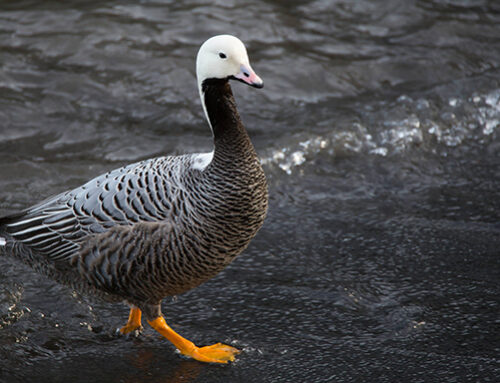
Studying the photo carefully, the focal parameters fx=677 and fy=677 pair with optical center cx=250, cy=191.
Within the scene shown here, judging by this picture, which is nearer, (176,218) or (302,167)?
(176,218)

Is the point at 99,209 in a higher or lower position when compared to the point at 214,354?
higher

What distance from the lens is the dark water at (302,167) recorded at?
4293mm

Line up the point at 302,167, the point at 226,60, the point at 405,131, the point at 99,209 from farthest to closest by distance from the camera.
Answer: the point at 405,131
the point at 302,167
the point at 99,209
the point at 226,60

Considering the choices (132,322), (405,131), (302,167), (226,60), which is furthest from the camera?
(405,131)

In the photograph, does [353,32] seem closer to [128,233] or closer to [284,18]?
[284,18]

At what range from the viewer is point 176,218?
13.1ft

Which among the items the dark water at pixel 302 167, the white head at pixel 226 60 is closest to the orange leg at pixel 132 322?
the dark water at pixel 302 167

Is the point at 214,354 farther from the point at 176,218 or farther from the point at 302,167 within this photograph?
the point at 302,167

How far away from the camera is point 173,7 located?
8727 millimetres

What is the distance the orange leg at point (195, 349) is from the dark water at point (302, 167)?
63mm

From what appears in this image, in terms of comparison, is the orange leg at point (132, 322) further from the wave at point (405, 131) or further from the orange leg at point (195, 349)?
the wave at point (405, 131)

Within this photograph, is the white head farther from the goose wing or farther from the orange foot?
the orange foot

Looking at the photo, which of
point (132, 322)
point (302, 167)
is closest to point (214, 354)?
point (132, 322)

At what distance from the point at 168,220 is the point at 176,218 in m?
0.05
